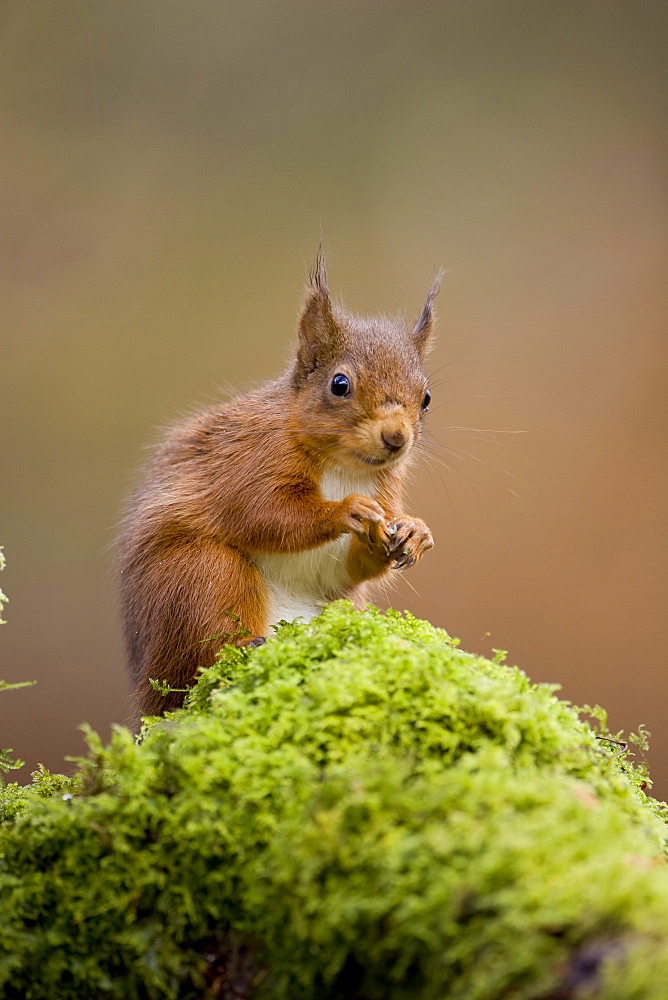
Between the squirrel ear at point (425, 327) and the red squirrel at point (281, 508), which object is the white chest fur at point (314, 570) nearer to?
the red squirrel at point (281, 508)

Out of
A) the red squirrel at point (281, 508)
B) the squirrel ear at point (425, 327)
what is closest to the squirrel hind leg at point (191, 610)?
the red squirrel at point (281, 508)

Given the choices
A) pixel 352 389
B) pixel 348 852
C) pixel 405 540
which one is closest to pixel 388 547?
pixel 405 540

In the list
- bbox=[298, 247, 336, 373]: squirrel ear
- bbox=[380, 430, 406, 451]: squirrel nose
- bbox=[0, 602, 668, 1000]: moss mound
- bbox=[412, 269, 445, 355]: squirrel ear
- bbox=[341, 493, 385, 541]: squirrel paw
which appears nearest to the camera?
bbox=[0, 602, 668, 1000]: moss mound

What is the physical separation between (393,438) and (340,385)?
0.18 metres

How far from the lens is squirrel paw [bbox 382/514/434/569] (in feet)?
6.07

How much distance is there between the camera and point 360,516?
5.96ft

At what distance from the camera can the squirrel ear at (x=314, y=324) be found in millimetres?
2023

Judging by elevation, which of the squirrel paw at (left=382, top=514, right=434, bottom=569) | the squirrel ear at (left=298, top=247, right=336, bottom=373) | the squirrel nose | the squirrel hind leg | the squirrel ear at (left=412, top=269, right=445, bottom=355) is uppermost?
the squirrel ear at (left=412, top=269, right=445, bottom=355)

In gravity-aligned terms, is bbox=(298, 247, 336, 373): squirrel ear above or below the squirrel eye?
above

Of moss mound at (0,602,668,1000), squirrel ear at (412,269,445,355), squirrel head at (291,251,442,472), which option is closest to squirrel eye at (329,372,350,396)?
squirrel head at (291,251,442,472)

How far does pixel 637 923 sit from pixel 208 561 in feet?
4.18

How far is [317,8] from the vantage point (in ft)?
16.0

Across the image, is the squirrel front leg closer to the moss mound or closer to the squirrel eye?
the squirrel eye

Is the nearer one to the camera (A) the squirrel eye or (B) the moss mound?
(B) the moss mound
